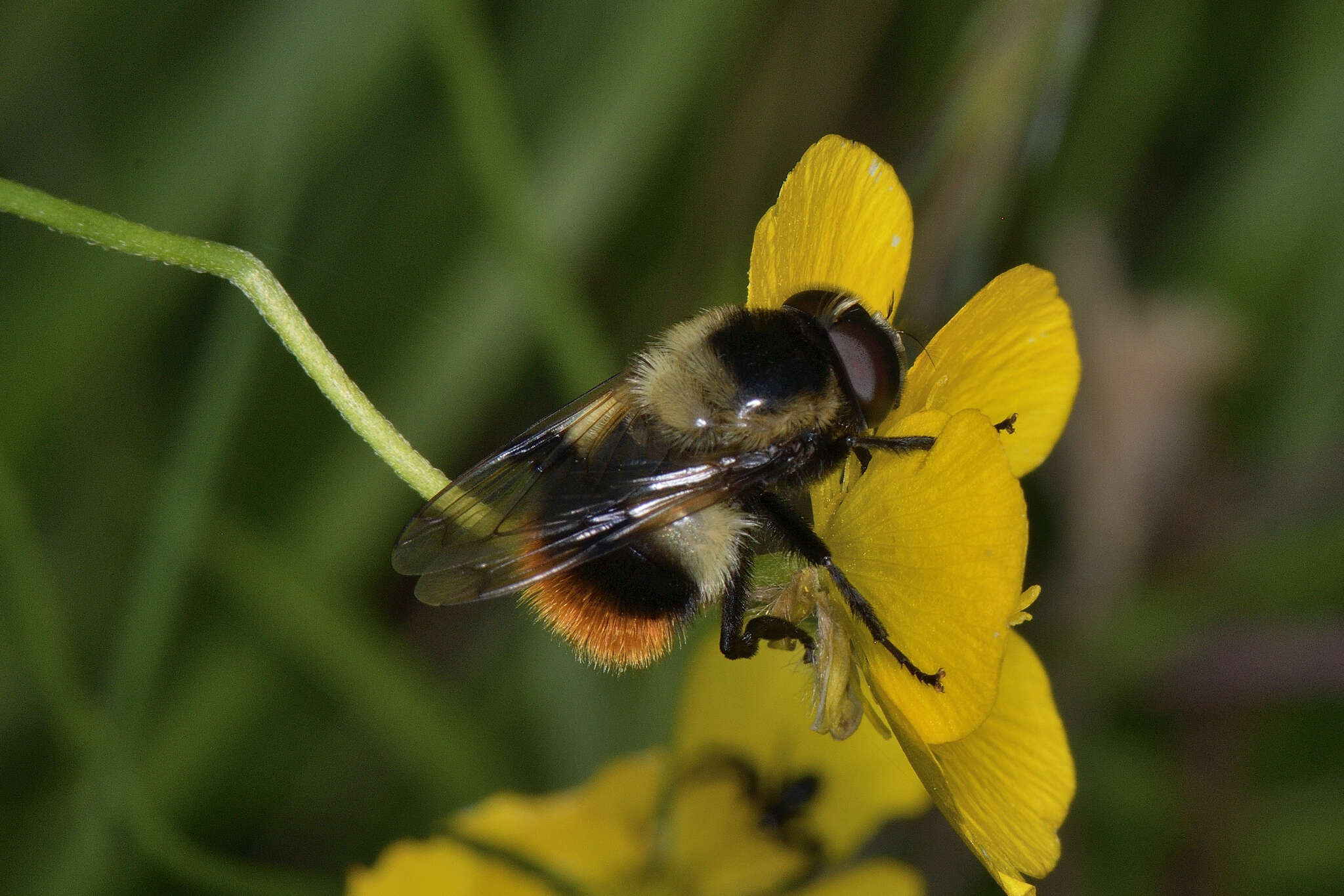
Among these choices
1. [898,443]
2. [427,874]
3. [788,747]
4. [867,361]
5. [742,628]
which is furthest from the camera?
[788,747]

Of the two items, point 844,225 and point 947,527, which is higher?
point 844,225

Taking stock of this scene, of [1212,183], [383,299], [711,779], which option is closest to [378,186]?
[383,299]

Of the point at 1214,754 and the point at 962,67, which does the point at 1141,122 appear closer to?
the point at 962,67

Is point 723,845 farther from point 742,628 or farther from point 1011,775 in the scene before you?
point 1011,775

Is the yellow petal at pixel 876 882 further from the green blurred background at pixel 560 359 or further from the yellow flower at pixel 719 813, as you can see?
the green blurred background at pixel 560 359

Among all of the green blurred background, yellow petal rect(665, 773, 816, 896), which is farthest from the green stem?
the green blurred background

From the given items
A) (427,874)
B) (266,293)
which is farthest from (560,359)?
(266,293)

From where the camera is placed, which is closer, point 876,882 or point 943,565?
point 943,565

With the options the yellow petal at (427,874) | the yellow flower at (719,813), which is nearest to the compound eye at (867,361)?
the yellow flower at (719,813)
